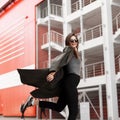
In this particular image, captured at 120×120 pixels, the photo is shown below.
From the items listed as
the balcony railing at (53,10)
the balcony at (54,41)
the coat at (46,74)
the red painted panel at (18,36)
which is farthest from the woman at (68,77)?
the balcony railing at (53,10)

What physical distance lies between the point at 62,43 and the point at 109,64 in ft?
7.83

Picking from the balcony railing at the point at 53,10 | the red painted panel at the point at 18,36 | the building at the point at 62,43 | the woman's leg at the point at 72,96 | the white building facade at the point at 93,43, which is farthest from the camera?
the balcony railing at the point at 53,10

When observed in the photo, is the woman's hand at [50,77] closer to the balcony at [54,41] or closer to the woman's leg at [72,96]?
the woman's leg at [72,96]

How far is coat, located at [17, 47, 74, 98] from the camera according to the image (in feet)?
7.86

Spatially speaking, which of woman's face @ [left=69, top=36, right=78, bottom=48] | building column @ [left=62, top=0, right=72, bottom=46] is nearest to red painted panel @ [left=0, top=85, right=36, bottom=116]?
building column @ [left=62, top=0, right=72, bottom=46]

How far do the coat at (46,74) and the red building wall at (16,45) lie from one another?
4.97 metres

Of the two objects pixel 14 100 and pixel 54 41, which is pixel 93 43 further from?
pixel 14 100

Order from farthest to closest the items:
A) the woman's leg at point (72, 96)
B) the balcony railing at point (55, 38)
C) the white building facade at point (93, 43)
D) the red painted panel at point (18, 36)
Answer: the red painted panel at point (18, 36) → the balcony railing at point (55, 38) → the white building facade at point (93, 43) → the woman's leg at point (72, 96)

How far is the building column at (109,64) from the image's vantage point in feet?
18.0

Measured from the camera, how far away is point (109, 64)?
5.64 m

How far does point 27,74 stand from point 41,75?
0.12 meters

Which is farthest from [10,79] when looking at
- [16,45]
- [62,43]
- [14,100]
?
[62,43]

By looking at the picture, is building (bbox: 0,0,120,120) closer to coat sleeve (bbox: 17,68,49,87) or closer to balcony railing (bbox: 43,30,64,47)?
balcony railing (bbox: 43,30,64,47)

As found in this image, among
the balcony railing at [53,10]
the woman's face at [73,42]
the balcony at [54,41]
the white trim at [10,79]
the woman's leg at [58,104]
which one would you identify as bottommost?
the woman's leg at [58,104]
